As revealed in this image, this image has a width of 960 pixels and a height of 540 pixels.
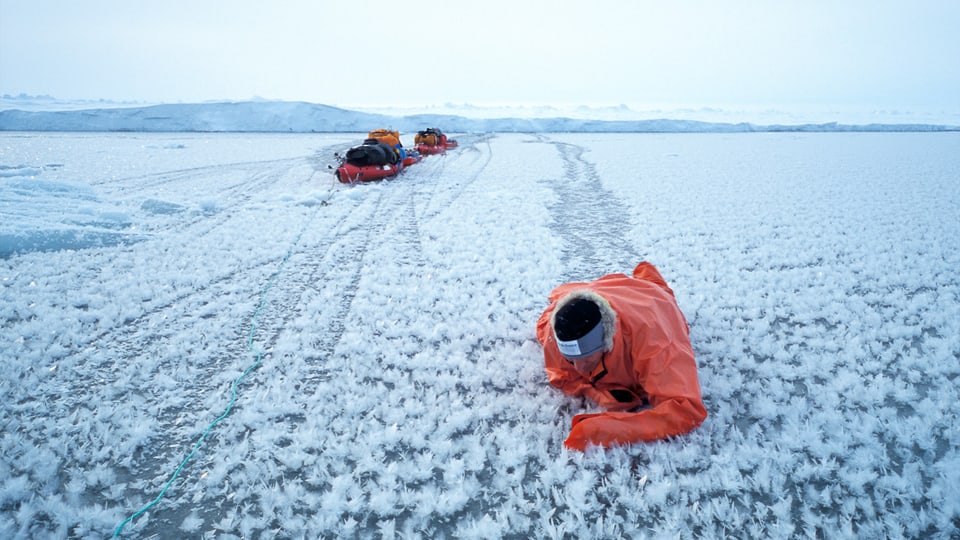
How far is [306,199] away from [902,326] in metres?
7.99

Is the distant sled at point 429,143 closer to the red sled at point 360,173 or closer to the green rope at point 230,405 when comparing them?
the red sled at point 360,173

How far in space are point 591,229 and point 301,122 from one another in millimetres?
29933

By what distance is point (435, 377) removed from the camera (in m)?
2.96

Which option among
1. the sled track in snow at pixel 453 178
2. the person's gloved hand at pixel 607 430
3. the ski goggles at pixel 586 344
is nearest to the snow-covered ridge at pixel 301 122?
the sled track in snow at pixel 453 178

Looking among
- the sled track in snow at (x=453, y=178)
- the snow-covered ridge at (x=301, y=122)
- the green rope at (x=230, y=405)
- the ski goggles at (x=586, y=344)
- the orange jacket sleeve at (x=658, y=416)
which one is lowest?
the green rope at (x=230, y=405)

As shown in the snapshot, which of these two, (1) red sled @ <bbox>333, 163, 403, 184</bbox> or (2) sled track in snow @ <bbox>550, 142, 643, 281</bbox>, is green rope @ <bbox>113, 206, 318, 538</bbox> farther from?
(1) red sled @ <bbox>333, 163, 403, 184</bbox>

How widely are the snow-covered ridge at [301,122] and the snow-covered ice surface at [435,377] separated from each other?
2644 cm

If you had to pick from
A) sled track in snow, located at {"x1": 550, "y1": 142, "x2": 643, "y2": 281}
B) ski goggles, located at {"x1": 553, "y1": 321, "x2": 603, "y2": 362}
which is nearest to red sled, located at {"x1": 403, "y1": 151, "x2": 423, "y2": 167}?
sled track in snow, located at {"x1": 550, "y1": 142, "x2": 643, "y2": 281}

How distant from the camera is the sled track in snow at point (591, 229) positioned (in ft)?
16.5

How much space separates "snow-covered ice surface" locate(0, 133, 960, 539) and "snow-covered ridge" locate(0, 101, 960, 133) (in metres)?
26.4

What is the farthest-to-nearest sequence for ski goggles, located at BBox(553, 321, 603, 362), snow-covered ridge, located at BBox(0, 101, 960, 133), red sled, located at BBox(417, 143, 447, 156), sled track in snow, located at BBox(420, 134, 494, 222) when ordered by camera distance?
snow-covered ridge, located at BBox(0, 101, 960, 133), red sled, located at BBox(417, 143, 447, 156), sled track in snow, located at BBox(420, 134, 494, 222), ski goggles, located at BBox(553, 321, 603, 362)

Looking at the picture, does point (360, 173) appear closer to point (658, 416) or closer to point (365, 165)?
point (365, 165)

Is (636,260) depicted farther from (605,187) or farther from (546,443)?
(605,187)

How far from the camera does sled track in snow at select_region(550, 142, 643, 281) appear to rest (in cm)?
503
